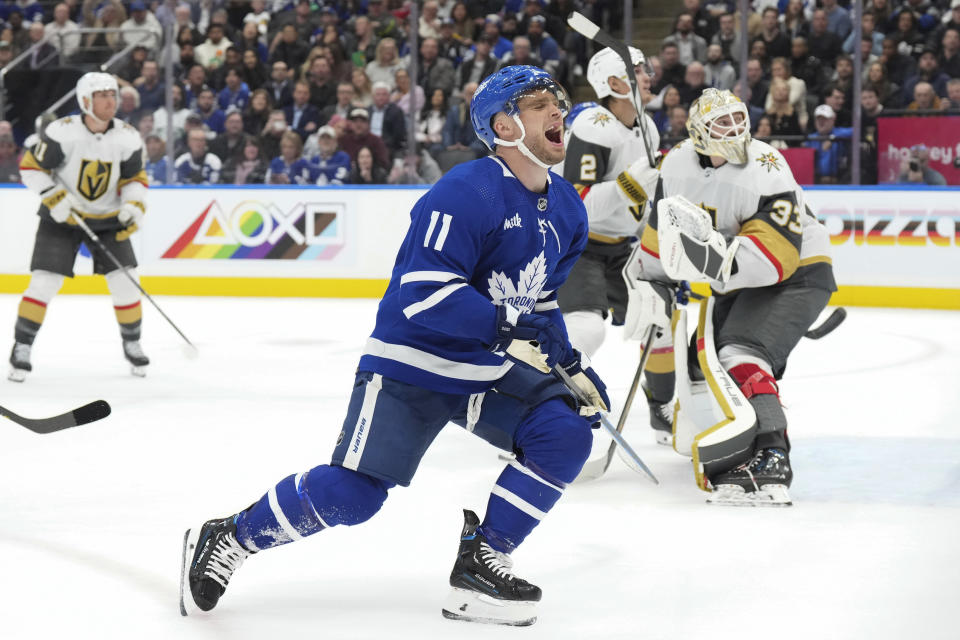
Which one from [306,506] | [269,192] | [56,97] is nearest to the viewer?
[306,506]

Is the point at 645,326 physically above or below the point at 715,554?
above

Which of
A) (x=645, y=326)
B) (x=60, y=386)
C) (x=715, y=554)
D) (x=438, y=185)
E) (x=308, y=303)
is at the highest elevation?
(x=438, y=185)

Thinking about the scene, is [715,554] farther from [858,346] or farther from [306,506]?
[858,346]

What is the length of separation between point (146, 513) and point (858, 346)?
409 centimetres

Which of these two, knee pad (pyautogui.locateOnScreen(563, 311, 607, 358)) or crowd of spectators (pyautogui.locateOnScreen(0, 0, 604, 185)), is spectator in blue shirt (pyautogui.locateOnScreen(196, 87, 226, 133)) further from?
knee pad (pyautogui.locateOnScreen(563, 311, 607, 358))

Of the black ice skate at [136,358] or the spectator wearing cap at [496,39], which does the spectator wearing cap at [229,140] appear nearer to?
the spectator wearing cap at [496,39]

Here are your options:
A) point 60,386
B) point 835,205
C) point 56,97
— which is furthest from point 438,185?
point 56,97

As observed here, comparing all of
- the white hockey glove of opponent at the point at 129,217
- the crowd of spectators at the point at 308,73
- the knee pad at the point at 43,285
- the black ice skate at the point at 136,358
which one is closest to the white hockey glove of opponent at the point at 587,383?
the black ice skate at the point at 136,358

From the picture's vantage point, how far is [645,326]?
3.64m

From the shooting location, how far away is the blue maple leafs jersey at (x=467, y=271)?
7.13 feet

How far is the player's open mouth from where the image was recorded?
7.61ft

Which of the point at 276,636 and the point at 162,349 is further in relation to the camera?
the point at 162,349

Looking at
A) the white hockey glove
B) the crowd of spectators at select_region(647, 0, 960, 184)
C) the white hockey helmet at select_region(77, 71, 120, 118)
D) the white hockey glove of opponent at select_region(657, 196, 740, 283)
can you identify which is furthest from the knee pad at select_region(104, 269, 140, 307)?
the crowd of spectators at select_region(647, 0, 960, 184)

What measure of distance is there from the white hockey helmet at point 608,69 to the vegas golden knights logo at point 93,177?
94.6 inches
